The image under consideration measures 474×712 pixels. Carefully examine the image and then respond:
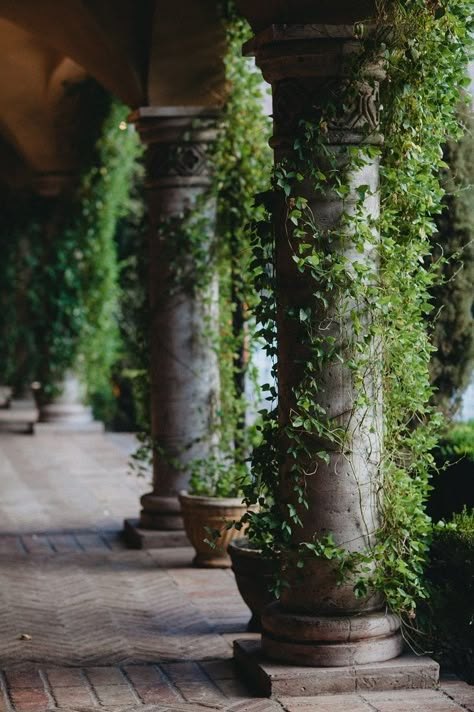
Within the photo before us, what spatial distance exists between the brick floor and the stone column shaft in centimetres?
59

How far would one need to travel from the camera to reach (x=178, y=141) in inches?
302

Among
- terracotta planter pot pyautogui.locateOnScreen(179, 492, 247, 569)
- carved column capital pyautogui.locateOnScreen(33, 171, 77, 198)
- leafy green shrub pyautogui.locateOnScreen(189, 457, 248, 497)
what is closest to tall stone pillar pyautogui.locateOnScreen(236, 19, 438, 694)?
terracotta planter pot pyautogui.locateOnScreen(179, 492, 247, 569)

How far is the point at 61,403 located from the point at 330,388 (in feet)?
31.6

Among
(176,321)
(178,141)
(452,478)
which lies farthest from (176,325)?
(452,478)

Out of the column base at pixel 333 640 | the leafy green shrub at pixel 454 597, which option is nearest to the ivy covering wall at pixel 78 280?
the leafy green shrub at pixel 454 597

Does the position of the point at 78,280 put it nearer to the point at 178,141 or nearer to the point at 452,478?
the point at 178,141

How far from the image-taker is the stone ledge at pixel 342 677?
4766mm

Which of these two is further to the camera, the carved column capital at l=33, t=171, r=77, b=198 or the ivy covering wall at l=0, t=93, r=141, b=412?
the carved column capital at l=33, t=171, r=77, b=198

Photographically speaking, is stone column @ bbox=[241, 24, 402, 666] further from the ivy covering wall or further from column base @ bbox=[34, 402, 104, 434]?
column base @ bbox=[34, 402, 104, 434]

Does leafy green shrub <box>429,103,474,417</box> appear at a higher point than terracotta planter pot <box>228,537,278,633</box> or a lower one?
higher

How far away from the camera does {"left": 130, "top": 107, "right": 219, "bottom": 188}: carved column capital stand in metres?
7.61

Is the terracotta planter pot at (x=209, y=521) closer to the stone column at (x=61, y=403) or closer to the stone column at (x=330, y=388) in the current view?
the stone column at (x=330, y=388)

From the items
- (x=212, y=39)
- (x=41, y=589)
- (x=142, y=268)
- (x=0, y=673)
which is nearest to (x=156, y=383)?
(x=142, y=268)

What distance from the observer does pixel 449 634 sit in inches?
201
